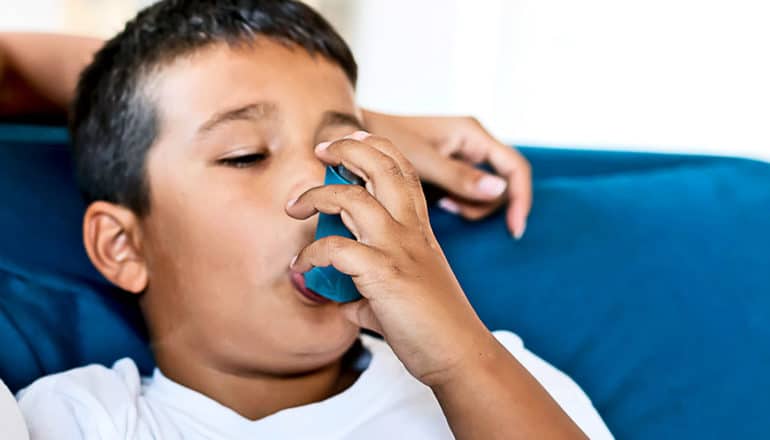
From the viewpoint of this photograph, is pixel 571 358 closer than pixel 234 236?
No

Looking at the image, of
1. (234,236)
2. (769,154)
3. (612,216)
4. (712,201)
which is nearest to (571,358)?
(612,216)

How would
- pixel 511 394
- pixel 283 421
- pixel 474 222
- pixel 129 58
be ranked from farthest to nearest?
pixel 474 222 → pixel 129 58 → pixel 283 421 → pixel 511 394

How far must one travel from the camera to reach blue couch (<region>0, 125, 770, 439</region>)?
1.03 m

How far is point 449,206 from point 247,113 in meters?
0.37

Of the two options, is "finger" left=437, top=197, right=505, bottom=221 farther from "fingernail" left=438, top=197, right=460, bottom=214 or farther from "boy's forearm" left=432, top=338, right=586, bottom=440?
"boy's forearm" left=432, top=338, right=586, bottom=440

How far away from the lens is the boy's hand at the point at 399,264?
70cm

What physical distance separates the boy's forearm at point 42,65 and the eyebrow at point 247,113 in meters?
0.36

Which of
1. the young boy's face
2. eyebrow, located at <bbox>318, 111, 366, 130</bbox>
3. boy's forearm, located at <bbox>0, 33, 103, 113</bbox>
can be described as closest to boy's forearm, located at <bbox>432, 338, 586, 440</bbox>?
the young boy's face

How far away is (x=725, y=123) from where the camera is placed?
2.87 meters

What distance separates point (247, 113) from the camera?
924 millimetres

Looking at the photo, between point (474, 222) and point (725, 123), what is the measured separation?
1927 millimetres

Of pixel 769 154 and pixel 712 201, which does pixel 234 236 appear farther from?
pixel 769 154

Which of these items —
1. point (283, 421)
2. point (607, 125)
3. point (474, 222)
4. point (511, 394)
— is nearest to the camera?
point (511, 394)

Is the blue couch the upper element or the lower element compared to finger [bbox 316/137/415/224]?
lower
